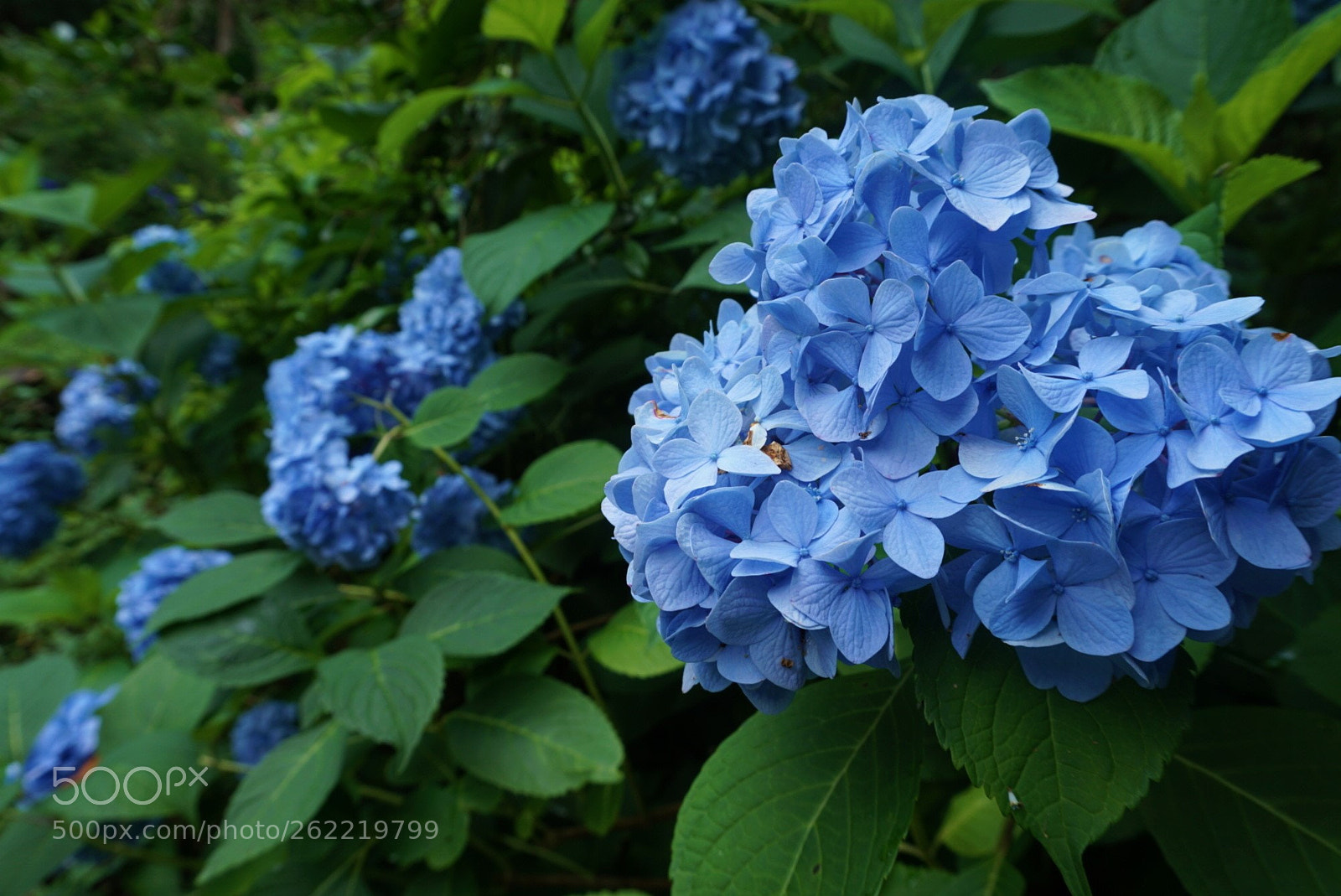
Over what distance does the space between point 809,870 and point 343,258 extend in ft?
5.47

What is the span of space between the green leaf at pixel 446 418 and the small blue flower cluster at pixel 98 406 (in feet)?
4.84

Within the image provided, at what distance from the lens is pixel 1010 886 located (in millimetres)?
891

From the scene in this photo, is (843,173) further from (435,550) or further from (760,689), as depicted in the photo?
(435,550)

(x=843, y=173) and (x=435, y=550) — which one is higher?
(x=843, y=173)

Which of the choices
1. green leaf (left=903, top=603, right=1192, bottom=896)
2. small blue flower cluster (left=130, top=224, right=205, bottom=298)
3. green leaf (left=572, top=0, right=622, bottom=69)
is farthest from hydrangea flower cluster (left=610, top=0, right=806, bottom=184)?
small blue flower cluster (left=130, top=224, right=205, bottom=298)

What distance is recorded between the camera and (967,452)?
1.65 feet

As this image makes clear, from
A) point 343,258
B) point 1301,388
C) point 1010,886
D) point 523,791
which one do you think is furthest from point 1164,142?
point 343,258

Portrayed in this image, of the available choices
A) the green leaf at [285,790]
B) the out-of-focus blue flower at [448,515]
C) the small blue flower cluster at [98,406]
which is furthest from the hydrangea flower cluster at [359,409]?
the small blue flower cluster at [98,406]

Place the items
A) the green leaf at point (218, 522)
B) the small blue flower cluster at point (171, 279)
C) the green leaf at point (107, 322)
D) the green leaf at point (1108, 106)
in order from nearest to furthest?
the green leaf at point (1108, 106) < the green leaf at point (218, 522) < the green leaf at point (107, 322) < the small blue flower cluster at point (171, 279)

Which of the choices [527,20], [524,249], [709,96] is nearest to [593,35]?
[527,20]

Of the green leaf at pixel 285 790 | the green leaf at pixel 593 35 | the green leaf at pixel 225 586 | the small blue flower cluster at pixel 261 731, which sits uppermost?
the green leaf at pixel 593 35

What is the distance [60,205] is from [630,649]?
2.03m

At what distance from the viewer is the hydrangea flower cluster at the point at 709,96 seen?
1350 mm

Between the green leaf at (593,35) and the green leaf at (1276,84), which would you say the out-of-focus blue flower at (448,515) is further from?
the green leaf at (1276,84)
